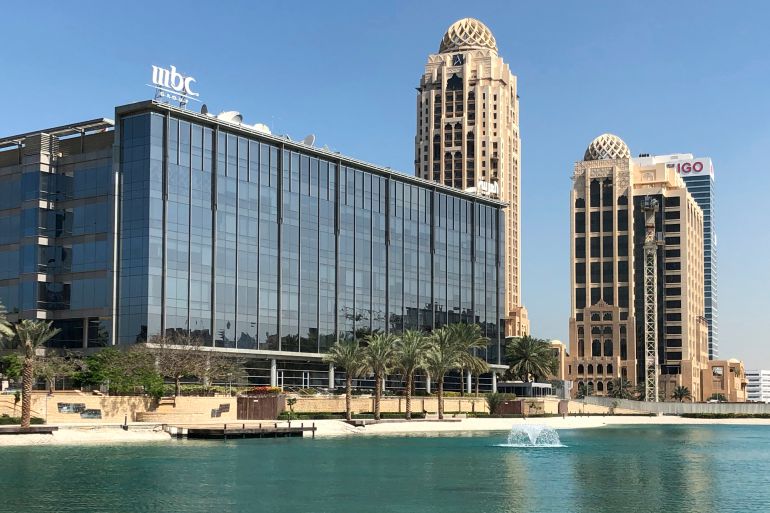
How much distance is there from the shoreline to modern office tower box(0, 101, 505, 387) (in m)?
21.4

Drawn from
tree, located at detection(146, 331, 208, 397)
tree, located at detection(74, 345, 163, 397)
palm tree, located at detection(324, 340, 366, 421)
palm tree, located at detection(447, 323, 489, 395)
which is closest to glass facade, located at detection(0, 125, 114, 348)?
tree, located at detection(146, 331, 208, 397)

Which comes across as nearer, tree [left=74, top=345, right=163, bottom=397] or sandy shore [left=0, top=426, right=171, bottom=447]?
sandy shore [left=0, top=426, right=171, bottom=447]

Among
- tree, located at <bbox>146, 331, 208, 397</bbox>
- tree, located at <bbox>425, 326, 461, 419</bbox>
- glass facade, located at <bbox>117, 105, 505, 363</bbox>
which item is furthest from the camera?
tree, located at <bbox>425, 326, 461, 419</bbox>

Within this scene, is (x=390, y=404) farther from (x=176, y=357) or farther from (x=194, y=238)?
(x=176, y=357)

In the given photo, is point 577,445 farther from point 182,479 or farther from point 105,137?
point 105,137

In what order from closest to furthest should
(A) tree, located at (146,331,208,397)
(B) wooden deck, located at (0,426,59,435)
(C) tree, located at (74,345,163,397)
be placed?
(B) wooden deck, located at (0,426,59,435) → (C) tree, located at (74,345,163,397) → (A) tree, located at (146,331,208,397)

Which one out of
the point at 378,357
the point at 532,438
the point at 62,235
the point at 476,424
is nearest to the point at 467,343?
the point at 476,424

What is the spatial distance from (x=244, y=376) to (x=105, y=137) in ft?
110

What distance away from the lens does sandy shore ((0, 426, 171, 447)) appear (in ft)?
288

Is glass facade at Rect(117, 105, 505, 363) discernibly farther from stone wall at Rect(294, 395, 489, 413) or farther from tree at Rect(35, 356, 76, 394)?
tree at Rect(35, 356, 76, 394)

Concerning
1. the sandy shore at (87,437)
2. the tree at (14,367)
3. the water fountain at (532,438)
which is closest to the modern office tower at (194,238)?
the tree at (14,367)

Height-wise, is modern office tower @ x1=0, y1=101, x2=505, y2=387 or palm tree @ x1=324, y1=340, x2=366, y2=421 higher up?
modern office tower @ x1=0, y1=101, x2=505, y2=387

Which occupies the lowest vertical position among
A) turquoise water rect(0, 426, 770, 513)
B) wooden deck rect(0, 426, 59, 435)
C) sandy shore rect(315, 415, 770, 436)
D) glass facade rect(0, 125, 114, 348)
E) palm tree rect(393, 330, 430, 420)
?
sandy shore rect(315, 415, 770, 436)

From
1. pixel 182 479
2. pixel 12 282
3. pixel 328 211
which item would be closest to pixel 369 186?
pixel 328 211
